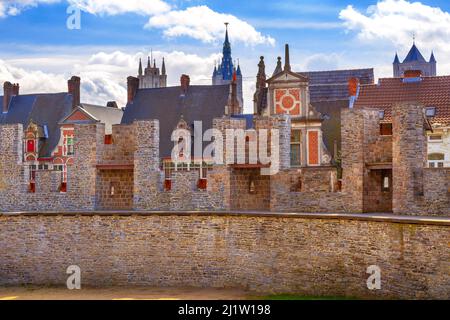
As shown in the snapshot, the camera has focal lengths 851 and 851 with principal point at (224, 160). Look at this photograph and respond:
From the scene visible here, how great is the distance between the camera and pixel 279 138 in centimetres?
2733

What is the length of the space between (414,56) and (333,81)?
64.1m

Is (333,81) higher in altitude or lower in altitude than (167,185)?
higher

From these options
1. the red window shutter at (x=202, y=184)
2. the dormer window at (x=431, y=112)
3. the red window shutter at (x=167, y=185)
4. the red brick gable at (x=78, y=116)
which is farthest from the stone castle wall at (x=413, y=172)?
the red brick gable at (x=78, y=116)

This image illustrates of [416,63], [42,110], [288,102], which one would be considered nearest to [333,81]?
[288,102]

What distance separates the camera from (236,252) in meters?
25.7

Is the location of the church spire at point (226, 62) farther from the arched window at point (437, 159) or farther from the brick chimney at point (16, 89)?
the arched window at point (437, 159)

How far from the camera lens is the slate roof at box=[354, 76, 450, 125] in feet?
147

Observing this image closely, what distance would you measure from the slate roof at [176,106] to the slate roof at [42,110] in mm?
5035

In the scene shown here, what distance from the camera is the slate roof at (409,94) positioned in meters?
44.8

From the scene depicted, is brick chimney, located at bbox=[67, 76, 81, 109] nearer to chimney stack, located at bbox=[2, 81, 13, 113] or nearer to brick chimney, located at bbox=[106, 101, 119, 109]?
chimney stack, located at bbox=[2, 81, 13, 113]

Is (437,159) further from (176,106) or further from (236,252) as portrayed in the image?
(236,252)
